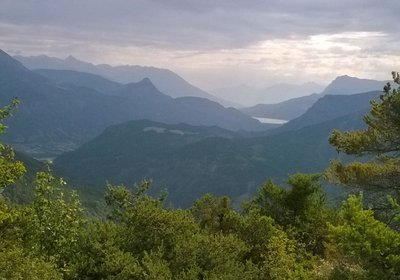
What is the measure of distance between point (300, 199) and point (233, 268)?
49.7 feet

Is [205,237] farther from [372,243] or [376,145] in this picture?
[376,145]

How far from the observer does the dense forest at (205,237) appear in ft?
52.9

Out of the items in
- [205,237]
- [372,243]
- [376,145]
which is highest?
[376,145]

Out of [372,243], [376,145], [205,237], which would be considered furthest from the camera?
[376,145]

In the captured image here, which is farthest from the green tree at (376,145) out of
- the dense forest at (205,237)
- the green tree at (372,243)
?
the green tree at (372,243)

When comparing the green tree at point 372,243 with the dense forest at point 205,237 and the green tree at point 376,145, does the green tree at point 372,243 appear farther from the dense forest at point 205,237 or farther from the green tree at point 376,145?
the green tree at point 376,145

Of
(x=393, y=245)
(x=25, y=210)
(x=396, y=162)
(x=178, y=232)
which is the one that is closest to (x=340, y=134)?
(x=396, y=162)

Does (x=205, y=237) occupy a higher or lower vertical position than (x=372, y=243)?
lower

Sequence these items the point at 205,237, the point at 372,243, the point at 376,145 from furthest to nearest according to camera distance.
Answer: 1. the point at 376,145
2. the point at 205,237
3. the point at 372,243

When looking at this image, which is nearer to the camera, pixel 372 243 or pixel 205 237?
pixel 372 243

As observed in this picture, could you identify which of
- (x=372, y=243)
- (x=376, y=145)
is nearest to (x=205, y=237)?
(x=372, y=243)

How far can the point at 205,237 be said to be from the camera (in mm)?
24172

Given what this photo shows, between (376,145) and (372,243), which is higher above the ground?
(376,145)

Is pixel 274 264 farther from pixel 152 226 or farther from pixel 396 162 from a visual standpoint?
pixel 396 162
